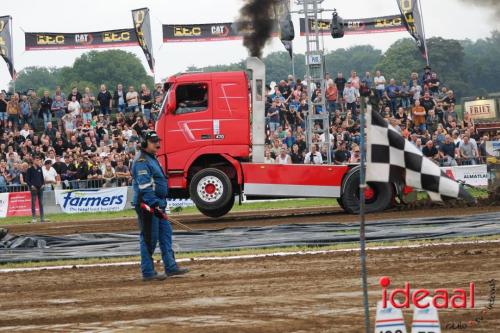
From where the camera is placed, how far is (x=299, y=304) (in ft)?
26.8

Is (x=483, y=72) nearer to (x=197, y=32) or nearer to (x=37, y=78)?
(x=197, y=32)

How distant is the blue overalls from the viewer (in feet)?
35.3

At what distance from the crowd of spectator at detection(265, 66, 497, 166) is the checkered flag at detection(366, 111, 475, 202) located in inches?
654

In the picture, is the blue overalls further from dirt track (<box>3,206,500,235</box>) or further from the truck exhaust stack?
the truck exhaust stack

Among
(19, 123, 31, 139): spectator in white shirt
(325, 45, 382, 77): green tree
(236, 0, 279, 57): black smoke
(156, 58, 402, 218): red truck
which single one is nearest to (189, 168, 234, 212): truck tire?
(156, 58, 402, 218): red truck

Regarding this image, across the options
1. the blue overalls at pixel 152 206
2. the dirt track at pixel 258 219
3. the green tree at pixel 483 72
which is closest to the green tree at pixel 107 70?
the green tree at pixel 483 72

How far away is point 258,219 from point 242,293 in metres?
10.1

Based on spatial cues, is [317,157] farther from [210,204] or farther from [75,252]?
[75,252]

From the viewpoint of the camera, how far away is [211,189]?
18.8 meters

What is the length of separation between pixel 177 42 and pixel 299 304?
27.7 meters

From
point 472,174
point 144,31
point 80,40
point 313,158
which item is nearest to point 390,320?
point 313,158

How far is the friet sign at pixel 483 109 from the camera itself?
32956mm

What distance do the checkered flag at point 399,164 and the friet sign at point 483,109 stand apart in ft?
90.4

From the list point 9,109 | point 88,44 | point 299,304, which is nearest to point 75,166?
point 9,109
